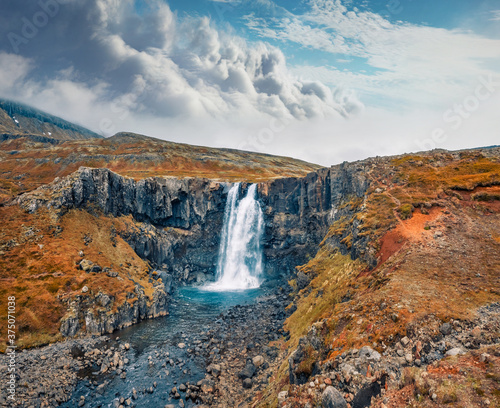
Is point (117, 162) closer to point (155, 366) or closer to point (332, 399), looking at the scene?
point (155, 366)

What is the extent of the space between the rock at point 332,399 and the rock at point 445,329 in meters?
7.79

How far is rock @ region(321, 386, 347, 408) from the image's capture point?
13523 mm

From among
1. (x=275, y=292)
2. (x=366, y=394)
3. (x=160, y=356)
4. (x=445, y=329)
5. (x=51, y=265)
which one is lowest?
(x=275, y=292)

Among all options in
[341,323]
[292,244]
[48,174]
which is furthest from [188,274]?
[48,174]

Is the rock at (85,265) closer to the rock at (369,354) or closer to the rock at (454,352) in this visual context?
the rock at (369,354)

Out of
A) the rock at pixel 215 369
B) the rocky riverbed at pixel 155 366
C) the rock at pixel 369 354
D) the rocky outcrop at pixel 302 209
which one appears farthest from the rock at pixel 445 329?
the rocky outcrop at pixel 302 209

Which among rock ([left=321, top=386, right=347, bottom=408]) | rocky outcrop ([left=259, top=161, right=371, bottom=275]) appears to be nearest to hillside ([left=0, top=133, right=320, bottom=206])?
rocky outcrop ([left=259, top=161, right=371, bottom=275])

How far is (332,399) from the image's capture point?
13.8 meters

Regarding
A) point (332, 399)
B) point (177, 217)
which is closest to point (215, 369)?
point (332, 399)

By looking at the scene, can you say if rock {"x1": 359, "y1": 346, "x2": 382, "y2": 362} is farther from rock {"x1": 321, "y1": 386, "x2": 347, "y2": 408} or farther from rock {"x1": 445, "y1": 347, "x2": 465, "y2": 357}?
rock {"x1": 445, "y1": 347, "x2": 465, "y2": 357}

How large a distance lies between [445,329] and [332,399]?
8.45 m

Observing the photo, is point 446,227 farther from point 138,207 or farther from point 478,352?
point 138,207

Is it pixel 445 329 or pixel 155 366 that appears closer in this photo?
pixel 445 329

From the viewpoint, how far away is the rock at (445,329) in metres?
15.9
